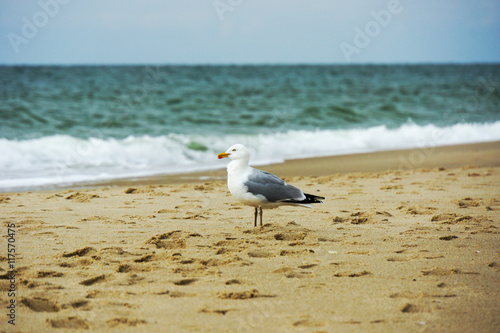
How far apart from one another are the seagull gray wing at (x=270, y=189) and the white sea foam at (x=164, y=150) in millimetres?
4247

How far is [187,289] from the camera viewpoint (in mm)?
3568

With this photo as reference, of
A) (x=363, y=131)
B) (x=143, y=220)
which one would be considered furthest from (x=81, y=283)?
(x=363, y=131)

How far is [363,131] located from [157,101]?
9053mm

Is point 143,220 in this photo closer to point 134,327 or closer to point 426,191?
point 134,327

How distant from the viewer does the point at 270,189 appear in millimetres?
5047

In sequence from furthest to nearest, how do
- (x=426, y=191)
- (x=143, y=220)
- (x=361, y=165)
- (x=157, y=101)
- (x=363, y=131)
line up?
1. (x=157, y=101)
2. (x=363, y=131)
3. (x=361, y=165)
4. (x=426, y=191)
5. (x=143, y=220)

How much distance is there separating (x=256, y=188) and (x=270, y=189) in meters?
0.14

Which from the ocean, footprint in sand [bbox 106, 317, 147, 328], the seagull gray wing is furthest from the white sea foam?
footprint in sand [bbox 106, 317, 147, 328]

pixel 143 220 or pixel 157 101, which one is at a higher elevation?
pixel 157 101

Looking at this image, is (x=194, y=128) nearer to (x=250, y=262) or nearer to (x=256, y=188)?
(x=256, y=188)

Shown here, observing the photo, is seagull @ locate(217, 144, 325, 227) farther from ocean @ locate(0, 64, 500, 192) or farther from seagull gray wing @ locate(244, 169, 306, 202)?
ocean @ locate(0, 64, 500, 192)

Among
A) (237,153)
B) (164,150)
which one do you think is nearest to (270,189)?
(237,153)

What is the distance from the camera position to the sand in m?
3.13

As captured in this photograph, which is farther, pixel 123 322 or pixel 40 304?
pixel 40 304
